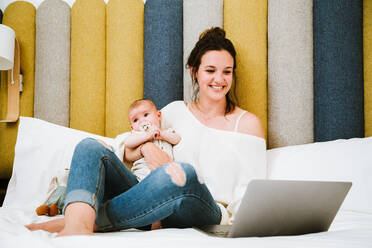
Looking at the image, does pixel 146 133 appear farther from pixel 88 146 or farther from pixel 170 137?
pixel 88 146

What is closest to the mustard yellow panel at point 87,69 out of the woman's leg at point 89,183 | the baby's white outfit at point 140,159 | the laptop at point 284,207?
the baby's white outfit at point 140,159

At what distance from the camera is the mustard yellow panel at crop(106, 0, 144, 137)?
1.60m

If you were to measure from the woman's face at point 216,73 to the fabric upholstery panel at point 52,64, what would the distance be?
2.56 ft

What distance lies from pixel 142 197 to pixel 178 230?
0.42ft

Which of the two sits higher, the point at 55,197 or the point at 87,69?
the point at 87,69

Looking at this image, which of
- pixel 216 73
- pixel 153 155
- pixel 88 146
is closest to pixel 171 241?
pixel 88 146

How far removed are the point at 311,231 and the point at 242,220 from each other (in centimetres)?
24

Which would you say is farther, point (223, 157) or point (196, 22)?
point (196, 22)

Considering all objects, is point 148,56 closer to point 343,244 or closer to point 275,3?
point 275,3

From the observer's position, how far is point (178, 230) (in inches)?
31.1

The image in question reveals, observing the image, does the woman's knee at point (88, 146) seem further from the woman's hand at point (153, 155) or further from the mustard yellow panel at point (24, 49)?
the mustard yellow panel at point (24, 49)

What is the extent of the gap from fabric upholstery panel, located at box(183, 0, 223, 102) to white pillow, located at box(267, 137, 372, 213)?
566mm

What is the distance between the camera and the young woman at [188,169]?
802 millimetres

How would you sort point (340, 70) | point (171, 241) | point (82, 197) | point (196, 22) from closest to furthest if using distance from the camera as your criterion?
point (171, 241) < point (82, 197) < point (340, 70) < point (196, 22)
